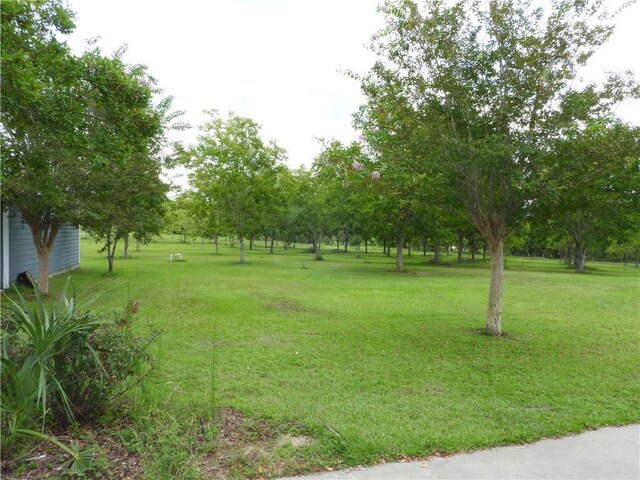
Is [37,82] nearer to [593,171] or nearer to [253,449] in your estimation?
[253,449]

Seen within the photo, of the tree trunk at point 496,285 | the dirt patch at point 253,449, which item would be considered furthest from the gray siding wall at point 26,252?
the tree trunk at point 496,285

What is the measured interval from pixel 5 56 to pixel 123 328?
2.67 metres

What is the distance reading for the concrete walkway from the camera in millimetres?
2656

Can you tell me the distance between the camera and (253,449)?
2926 millimetres

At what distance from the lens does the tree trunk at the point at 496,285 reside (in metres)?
6.88

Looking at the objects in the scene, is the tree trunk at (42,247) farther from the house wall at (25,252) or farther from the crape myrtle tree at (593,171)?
the crape myrtle tree at (593,171)

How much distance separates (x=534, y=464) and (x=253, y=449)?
2.00 metres

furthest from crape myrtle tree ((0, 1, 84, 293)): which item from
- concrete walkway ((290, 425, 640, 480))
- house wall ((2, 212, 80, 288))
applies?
house wall ((2, 212, 80, 288))

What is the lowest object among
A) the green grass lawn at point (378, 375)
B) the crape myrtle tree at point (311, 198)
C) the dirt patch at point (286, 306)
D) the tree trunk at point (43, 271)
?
the dirt patch at point (286, 306)

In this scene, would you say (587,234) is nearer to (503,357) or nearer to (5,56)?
(503,357)

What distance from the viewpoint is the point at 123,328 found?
138 inches

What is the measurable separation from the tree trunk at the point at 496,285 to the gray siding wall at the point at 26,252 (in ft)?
39.7

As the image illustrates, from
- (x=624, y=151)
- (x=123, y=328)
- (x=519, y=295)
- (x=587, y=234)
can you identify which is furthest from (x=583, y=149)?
(x=587, y=234)

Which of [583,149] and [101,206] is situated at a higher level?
[583,149]
